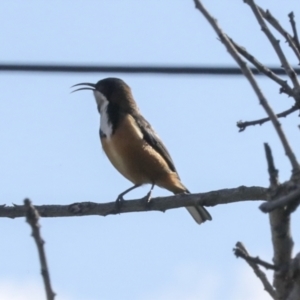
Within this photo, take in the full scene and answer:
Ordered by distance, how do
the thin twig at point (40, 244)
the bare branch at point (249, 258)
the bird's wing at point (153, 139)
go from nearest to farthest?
the thin twig at point (40, 244) < the bare branch at point (249, 258) < the bird's wing at point (153, 139)

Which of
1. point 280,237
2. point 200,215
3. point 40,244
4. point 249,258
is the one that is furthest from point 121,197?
point 40,244

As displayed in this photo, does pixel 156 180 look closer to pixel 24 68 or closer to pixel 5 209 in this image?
pixel 5 209

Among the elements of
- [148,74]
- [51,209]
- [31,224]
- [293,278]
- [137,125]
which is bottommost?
Result: [293,278]

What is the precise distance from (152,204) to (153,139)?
248 cm

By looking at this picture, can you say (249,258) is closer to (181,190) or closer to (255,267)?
(255,267)

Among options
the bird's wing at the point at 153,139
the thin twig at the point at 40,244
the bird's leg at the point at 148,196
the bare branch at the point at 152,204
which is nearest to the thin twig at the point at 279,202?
the thin twig at the point at 40,244

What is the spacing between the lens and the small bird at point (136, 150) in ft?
25.8

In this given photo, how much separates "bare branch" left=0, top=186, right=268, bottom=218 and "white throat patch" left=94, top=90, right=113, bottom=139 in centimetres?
188

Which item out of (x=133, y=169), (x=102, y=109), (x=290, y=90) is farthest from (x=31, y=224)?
(x=102, y=109)

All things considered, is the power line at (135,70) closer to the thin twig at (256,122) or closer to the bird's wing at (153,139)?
the thin twig at (256,122)

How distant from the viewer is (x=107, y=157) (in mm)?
8062

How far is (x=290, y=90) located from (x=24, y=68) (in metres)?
1.41

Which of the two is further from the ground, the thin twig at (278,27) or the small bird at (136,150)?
the small bird at (136,150)

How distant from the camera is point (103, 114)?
→ 8352 mm
